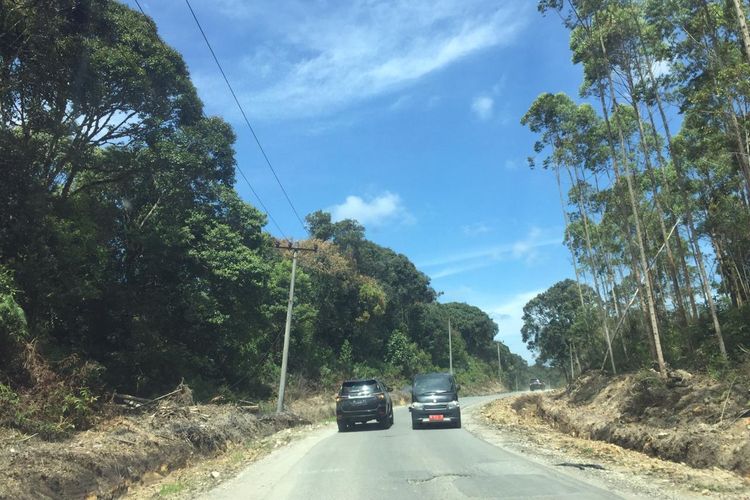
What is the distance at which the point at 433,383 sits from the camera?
72.7 ft

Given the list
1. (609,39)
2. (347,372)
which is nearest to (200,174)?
(609,39)

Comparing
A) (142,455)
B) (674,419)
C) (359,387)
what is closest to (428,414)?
(359,387)

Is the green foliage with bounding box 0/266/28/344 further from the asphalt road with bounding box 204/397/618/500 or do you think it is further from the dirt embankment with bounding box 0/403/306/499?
the asphalt road with bounding box 204/397/618/500

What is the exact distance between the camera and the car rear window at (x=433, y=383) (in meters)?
21.9

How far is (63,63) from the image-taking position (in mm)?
16812

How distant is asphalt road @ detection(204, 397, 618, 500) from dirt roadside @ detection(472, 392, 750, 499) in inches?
24.0

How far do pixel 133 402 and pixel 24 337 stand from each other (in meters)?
4.93

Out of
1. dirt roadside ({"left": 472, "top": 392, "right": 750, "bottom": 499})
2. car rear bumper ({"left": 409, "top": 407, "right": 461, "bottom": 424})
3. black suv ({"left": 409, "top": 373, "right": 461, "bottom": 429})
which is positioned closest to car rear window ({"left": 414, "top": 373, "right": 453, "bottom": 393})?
black suv ({"left": 409, "top": 373, "right": 461, "bottom": 429})

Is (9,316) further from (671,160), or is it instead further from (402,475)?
(671,160)

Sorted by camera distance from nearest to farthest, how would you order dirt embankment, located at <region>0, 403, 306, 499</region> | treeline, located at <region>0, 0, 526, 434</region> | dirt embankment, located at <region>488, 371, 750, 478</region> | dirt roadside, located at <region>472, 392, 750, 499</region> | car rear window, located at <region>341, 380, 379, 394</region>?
dirt roadside, located at <region>472, 392, 750, 499</region> → dirt embankment, located at <region>0, 403, 306, 499</region> → dirt embankment, located at <region>488, 371, 750, 478</region> → treeline, located at <region>0, 0, 526, 434</region> → car rear window, located at <region>341, 380, 379, 394</region>

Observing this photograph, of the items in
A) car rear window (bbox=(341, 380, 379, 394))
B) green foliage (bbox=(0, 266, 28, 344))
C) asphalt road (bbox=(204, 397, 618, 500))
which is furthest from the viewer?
car rear window (bbox=(341, 380, 379, 394))

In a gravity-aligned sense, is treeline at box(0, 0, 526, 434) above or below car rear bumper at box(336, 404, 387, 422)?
above

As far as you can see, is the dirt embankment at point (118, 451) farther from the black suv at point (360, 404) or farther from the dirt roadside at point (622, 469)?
the dirt roadside at point (622, 469)

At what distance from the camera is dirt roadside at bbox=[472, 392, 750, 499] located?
28.3ft
